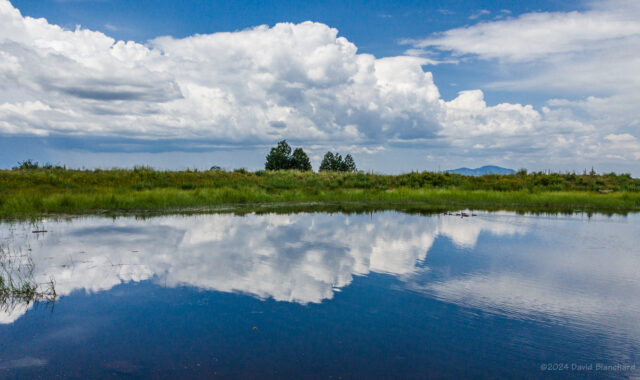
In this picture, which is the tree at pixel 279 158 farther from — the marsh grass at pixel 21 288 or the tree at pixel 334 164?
the marsh grass at pixel 21 288

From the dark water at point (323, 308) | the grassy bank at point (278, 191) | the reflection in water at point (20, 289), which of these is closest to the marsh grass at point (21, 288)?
the reflection in water at point (20, 289)

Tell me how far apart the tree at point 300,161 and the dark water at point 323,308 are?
49513mm

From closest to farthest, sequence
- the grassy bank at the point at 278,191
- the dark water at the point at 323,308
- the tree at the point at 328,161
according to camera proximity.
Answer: the dark water at the point at 323,308
the grassy bank at the point at 278,191
the tree at the point at 328,161

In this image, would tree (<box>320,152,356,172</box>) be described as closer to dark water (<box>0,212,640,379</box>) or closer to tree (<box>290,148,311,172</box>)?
tree (<box>290,148,311,172</box>)

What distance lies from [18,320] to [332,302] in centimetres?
527

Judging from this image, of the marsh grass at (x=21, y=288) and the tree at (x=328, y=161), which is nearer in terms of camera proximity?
the marsh grass at (x=21, y=288)

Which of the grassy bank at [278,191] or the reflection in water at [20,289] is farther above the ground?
the grassy bank at [278,191]

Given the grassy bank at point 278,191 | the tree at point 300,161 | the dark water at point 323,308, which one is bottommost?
the dark water at point 323,308

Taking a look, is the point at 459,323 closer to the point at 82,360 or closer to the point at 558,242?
the point at 82,360

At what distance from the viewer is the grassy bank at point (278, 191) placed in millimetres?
20859

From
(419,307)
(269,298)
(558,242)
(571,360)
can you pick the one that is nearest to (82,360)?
(269,298)

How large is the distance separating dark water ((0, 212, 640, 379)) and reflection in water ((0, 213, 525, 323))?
77mm

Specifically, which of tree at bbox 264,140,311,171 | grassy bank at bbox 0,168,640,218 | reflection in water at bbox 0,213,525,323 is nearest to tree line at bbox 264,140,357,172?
tree at bbox 264,140,311,171

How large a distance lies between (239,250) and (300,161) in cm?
5202
